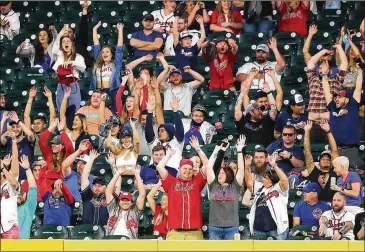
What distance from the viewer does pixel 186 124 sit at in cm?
1875

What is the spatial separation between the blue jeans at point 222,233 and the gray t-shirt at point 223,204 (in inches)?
1.9

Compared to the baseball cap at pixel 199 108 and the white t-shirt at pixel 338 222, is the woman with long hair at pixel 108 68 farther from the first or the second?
the white t-shirt at pixel 338 222

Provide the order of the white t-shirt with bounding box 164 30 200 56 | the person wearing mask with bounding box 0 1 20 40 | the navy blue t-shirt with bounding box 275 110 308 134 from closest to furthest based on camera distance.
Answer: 1. the navy blue t-shirt with bounding box 275 110 308 134
2. the white t-shirt with bounding box 164 30 200 56
3. the person wearing mask with bounding box 0 1 20 40

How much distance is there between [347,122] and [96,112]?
3615 millimetres

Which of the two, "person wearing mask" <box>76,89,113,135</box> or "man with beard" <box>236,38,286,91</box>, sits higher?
"man with beard" <box>236,38,286,91</box>

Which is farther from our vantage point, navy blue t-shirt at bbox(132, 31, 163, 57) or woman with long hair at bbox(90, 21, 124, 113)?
navy blue t-shirt at bbox(132, 31, 163, 57)

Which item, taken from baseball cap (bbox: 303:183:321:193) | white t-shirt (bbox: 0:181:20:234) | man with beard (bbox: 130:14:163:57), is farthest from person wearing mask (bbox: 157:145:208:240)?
man with beard (bbox: 130:14:163:57)

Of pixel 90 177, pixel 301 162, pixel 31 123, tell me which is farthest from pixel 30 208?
pixel 301 162

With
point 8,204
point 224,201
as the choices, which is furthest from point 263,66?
point 8,204

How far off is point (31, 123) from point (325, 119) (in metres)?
4.39

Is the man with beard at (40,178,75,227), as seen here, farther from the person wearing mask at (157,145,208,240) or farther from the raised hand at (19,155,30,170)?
the person wearing mask at (157,145,208,240)

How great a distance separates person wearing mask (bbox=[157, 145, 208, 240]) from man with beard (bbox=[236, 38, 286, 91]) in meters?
2.32

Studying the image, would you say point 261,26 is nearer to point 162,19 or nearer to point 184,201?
point 162,19

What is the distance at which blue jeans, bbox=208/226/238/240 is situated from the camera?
17.0 metres
